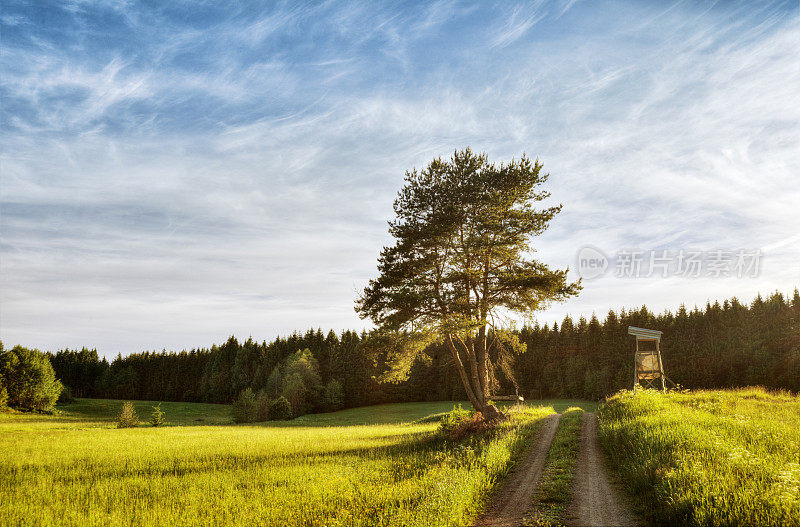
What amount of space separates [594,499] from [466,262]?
15.3 meters

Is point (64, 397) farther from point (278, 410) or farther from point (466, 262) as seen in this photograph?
point (466, 262)

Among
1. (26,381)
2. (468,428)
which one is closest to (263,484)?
(468,428)

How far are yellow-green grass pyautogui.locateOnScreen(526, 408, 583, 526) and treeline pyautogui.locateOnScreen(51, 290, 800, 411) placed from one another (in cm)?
2387

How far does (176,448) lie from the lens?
76.0ft

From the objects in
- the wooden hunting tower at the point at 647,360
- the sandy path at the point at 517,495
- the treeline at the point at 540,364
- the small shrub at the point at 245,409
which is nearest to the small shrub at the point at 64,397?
the treeline at the point at 540,364

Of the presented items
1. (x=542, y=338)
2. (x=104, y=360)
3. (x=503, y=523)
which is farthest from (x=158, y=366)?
(x=503, y=523)

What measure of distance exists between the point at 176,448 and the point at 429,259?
60.8 feet

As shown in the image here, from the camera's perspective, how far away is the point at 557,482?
36.4 ft

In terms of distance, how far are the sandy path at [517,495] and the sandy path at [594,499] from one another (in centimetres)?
108

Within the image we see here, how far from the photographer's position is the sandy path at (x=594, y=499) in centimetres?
859

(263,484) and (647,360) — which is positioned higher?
(647,360)

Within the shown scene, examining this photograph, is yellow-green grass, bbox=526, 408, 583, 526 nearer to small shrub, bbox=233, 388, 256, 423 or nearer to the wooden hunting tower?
the wooden hunting tower

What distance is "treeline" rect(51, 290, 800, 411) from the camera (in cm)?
5719

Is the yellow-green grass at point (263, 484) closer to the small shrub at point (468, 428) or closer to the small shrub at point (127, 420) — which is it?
the small shrub at point (468, 428)
